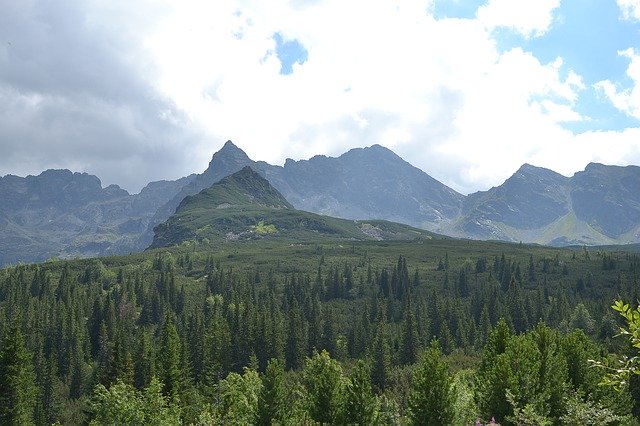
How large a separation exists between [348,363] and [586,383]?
308 feet

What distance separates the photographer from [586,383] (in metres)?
66.9

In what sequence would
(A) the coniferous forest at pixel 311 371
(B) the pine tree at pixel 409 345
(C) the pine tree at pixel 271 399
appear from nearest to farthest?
(A) the coniferous forest at pixel 311 371 < (C) the pine tree at pixel 271 399 < (B) the pine tree at pixel 409 345

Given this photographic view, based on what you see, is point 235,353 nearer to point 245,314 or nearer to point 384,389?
point 245,314

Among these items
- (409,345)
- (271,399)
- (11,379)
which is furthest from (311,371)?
(409,345)

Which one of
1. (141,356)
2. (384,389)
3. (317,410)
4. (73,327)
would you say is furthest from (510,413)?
(73,327)

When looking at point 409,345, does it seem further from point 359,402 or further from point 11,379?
point 11,379

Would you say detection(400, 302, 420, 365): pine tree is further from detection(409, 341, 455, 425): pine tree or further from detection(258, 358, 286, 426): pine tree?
detection(409, 341, 455, 425): pine tree

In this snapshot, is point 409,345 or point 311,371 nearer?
point 311,371

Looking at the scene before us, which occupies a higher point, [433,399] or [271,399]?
[433,399]

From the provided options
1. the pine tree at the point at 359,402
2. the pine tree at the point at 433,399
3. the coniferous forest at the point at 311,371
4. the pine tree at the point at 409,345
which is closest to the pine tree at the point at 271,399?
the coniferous forest at the point at 311,371

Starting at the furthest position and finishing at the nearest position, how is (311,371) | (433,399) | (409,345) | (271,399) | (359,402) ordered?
(409,345) < (311,371) < (271,399) < (359,402) < (433,399)

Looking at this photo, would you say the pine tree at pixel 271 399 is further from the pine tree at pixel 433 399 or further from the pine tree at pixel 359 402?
the pine tree at pixel 433 399

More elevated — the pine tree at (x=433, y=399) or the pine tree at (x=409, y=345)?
the pine tree at (x=433, y=399)

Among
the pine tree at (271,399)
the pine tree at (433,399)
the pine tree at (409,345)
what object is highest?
the pine tree at (433,399)
